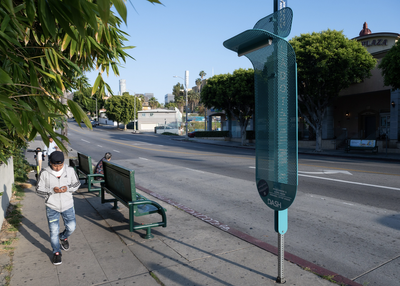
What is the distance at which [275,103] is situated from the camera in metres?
3.68

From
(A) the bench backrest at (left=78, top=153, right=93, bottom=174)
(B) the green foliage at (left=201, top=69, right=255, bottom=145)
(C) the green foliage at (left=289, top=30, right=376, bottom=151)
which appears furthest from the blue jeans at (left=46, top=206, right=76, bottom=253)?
(B) the green foliage at (left=201, top=69, right=255, bottom=145)

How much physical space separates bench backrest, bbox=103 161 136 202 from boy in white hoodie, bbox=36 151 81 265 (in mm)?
1056

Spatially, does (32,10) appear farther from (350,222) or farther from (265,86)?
(350,222)

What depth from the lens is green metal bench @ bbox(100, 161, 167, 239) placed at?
18.4 ft

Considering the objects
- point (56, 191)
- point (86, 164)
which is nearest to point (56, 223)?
point (56, 191)

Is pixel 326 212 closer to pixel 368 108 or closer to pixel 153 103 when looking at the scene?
pixel 368 108

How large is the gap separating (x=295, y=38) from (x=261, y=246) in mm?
21685

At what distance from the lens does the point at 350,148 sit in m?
23.7

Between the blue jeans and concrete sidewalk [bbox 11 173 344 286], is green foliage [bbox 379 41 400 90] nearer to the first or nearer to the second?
concrete sidewalk [bbox 11 173 344 286]

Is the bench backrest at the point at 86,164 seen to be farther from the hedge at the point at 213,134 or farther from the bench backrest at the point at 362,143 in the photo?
the hedge at the point at 213,134

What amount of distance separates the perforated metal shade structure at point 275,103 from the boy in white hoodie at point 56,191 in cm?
301

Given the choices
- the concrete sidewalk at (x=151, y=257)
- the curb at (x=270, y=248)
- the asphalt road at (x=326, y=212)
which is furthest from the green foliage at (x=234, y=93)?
the concrete sidewalk at (x=151, y=257)

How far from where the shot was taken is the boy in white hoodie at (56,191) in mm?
4699

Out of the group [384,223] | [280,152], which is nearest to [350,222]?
[384,223]
